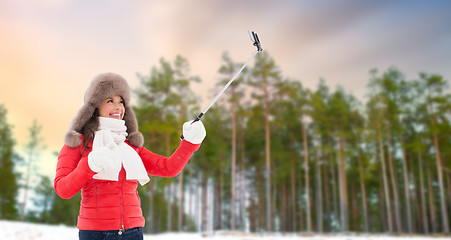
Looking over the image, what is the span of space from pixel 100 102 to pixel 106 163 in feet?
2.23

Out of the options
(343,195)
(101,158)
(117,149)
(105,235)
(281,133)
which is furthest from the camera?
(281,133)

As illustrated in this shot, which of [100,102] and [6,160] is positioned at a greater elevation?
[6,160]

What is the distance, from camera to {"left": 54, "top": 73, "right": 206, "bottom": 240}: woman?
2160 millimetres

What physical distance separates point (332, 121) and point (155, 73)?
511 inches

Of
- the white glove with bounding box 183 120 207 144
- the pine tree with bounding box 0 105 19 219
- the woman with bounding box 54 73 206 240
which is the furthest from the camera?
the pine tree with bounding box 0 105 19 219

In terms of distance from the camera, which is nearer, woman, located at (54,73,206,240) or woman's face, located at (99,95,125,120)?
woman, located at (54,73,206,240)

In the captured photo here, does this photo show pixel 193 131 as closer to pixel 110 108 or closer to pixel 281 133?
pixel 110 108

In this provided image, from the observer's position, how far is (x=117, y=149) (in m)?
2.41

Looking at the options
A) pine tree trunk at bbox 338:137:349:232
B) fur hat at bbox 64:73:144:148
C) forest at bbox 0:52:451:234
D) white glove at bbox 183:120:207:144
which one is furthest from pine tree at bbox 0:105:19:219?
white glove at bbox 183:120:207:144

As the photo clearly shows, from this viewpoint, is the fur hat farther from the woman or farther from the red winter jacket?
the red winter jacket

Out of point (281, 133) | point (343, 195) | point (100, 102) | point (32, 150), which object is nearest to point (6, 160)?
point (32, 150)

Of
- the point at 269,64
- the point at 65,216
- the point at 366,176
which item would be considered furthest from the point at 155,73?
the point at 65,216

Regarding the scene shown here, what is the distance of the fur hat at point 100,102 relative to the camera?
237cm

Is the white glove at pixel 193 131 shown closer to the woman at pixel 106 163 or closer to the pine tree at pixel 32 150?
the woman at pixel 106 163
